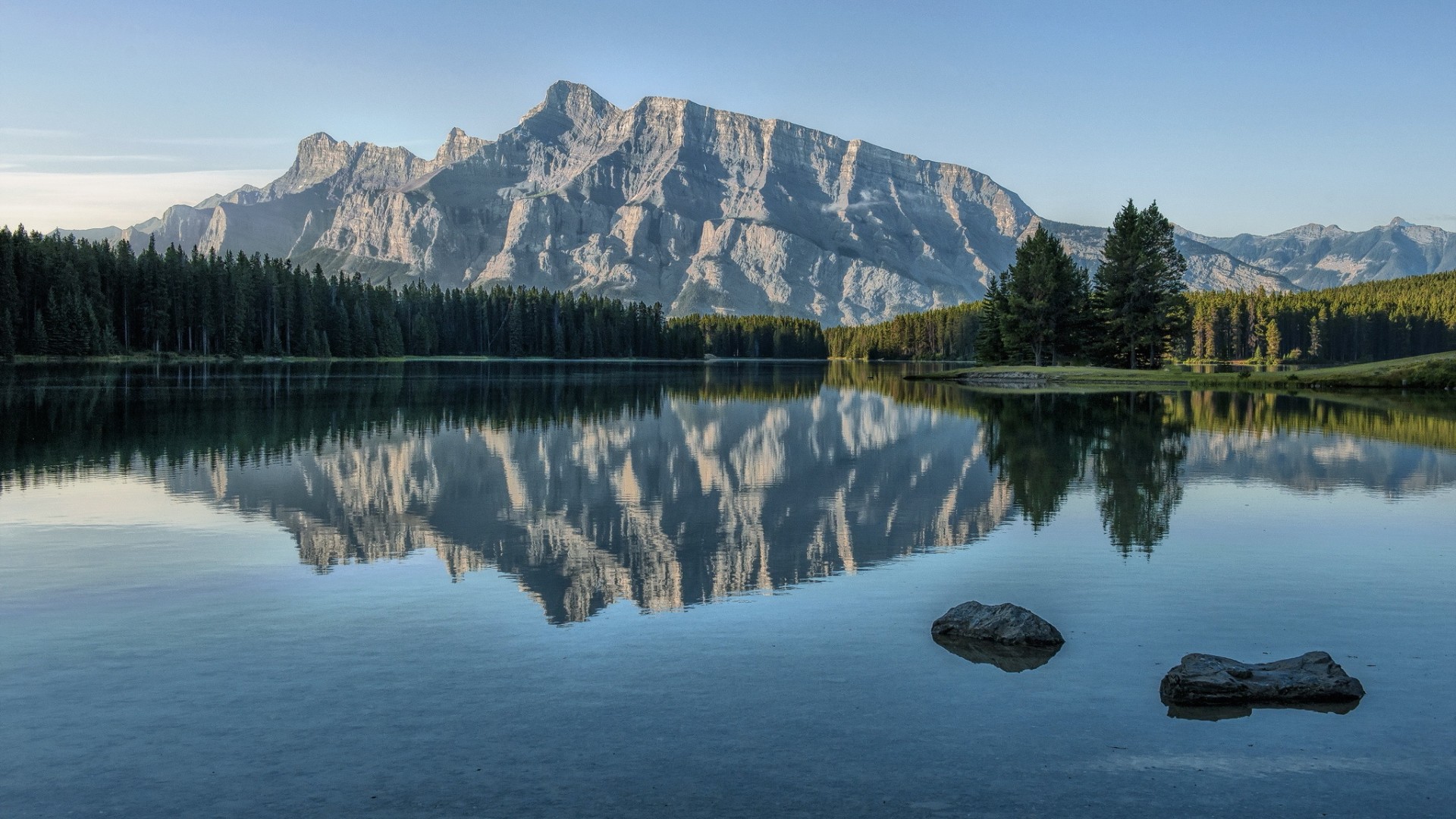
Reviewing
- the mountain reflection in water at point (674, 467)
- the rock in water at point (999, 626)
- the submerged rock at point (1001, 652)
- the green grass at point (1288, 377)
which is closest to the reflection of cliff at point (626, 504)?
the mountain reflection in water at point (674, 467)

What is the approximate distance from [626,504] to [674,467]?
23.6 feet

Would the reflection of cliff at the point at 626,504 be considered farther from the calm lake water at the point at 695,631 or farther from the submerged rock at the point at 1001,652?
the submerged rock at the point at 1001,652

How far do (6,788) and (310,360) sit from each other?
540ft

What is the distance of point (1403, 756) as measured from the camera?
9031mm

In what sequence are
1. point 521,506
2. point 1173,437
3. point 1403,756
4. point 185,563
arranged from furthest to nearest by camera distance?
point 1173,437 < point 521,506 < point 185,563 < point 1403,756

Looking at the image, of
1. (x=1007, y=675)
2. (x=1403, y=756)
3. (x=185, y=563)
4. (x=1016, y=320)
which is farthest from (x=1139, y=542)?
(x=1016, y=320)

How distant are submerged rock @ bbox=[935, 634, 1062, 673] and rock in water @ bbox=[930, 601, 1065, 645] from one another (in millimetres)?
71

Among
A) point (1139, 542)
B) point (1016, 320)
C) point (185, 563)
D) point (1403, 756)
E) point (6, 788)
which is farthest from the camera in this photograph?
point (1016, 320)

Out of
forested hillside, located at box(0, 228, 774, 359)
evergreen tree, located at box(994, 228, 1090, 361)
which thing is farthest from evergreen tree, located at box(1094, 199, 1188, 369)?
forested hillside, located at box(0, 228, 774, 359)

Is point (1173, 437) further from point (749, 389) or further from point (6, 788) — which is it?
point (749, 389)

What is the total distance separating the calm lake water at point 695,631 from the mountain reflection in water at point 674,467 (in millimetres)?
227

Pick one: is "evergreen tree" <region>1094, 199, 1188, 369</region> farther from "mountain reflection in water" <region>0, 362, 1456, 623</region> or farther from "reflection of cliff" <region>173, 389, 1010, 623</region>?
"reflection of cliff" <region>173, 389, 1010, 623</region>

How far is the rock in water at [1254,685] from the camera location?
10.5 metres

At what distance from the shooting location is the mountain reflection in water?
18609mm
